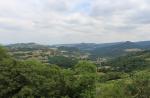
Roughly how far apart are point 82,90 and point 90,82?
102 inches

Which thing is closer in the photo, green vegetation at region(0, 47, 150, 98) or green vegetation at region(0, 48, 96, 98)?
green vegetation at region(0, 47, 150, 98)

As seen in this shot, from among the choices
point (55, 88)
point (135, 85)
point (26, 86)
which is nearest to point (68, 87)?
point (55, 88)

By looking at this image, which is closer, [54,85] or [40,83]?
[54,85]

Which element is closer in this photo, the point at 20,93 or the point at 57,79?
the point at 20,93

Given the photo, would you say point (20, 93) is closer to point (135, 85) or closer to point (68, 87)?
point (68, 87)

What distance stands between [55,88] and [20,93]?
8.05 metres

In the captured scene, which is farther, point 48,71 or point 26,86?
point 48,71

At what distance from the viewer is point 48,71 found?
75312 millimetres

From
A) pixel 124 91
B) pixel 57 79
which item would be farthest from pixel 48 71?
pixel 124 91

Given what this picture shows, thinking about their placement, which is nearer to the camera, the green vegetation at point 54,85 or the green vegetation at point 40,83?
the green vegetation at point 54,85

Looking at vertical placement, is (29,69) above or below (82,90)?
above

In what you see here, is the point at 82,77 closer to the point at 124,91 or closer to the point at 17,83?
the point at 124,91

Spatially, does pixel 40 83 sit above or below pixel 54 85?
above

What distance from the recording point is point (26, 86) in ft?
226
